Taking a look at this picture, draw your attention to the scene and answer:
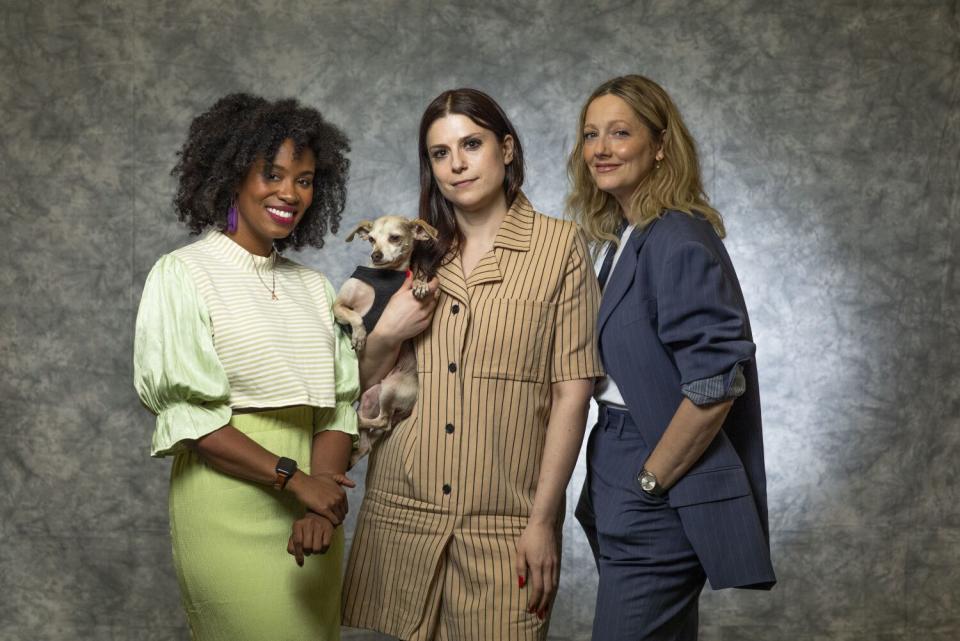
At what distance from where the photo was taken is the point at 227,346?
90.7 inches

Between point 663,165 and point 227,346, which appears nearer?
point 227,346

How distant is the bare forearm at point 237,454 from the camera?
2.25m

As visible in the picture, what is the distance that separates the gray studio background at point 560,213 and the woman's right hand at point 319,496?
2535 mm

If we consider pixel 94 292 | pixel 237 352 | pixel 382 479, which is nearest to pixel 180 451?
pixel 237 352

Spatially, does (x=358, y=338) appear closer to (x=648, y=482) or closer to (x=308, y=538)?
(x=308, y=538)

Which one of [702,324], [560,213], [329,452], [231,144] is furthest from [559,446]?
[560,213]

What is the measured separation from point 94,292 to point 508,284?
2.81 m

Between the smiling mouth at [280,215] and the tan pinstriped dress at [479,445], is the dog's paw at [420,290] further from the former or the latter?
the smiling mouth at [280,215]

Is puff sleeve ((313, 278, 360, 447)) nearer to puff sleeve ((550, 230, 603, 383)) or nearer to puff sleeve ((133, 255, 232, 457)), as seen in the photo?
puff sleeve ((133, 255, 232, 457))

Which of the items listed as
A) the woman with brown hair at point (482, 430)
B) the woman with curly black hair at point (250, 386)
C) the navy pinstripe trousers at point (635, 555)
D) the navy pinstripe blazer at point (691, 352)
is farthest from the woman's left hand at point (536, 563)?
the woman with curly black hair at point (250, 386)

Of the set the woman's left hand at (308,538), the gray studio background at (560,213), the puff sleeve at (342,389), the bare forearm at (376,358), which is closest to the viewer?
the woman's left hand at (308,538)

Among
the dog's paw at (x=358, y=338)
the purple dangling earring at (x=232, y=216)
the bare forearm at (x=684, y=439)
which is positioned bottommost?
the bare forearm at (x=684, y=439)

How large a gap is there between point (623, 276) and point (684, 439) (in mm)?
443

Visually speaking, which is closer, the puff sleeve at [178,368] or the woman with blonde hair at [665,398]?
the puff sleeve at [178,368]
